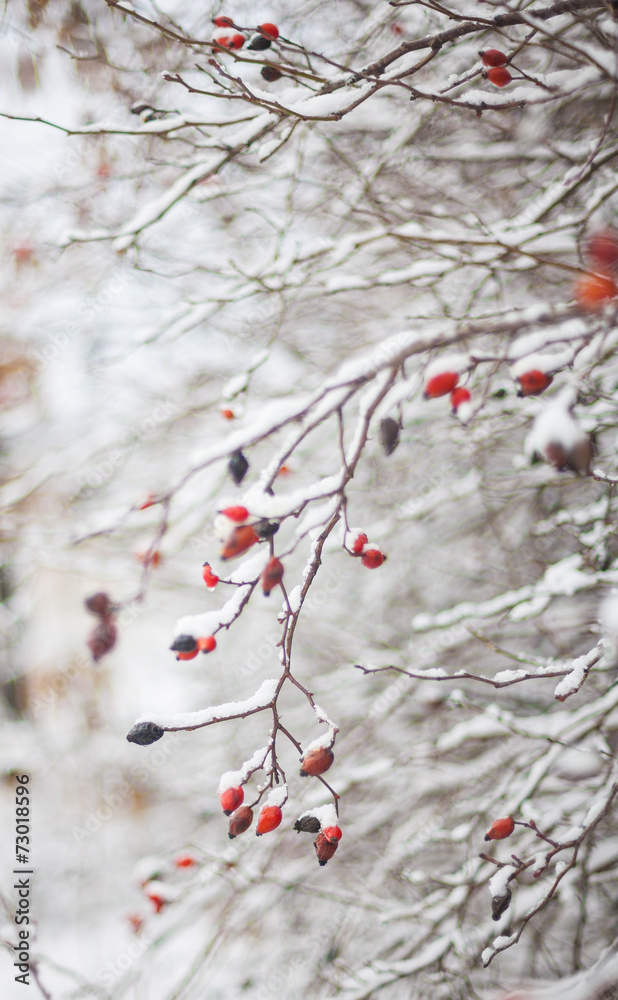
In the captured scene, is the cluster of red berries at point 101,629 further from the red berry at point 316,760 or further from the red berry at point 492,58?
the red berry at point 492,58

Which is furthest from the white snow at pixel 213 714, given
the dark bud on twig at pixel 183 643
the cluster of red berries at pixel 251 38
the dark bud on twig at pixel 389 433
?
the cluster of red berries at pixel 251 38

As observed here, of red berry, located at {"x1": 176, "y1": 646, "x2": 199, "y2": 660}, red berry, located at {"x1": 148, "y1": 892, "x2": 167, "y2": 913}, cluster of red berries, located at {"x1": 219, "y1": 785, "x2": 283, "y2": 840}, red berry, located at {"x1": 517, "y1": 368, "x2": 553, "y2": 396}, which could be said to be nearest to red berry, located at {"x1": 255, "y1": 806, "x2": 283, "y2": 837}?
cluster of red berries, located at {"x1": 219, "y1": 785, "x2": 283, "y2": 840}

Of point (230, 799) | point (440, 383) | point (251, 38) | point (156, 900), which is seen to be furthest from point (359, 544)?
point (156, 900)

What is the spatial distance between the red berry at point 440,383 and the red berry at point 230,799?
755 millimetres

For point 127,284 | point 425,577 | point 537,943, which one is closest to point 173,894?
point 537,943

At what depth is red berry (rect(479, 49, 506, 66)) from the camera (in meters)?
1.06

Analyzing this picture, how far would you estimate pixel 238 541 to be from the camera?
65cm

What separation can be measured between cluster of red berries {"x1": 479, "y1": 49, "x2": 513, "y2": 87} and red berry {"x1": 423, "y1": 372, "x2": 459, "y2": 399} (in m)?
0.87

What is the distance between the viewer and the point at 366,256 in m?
3.04

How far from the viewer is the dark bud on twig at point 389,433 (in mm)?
690

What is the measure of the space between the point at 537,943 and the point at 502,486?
2173 mm

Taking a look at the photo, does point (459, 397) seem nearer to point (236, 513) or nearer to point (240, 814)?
point (236, 513)

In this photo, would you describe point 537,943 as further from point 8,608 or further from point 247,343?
point 8,608

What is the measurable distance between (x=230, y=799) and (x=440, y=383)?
0.79m
